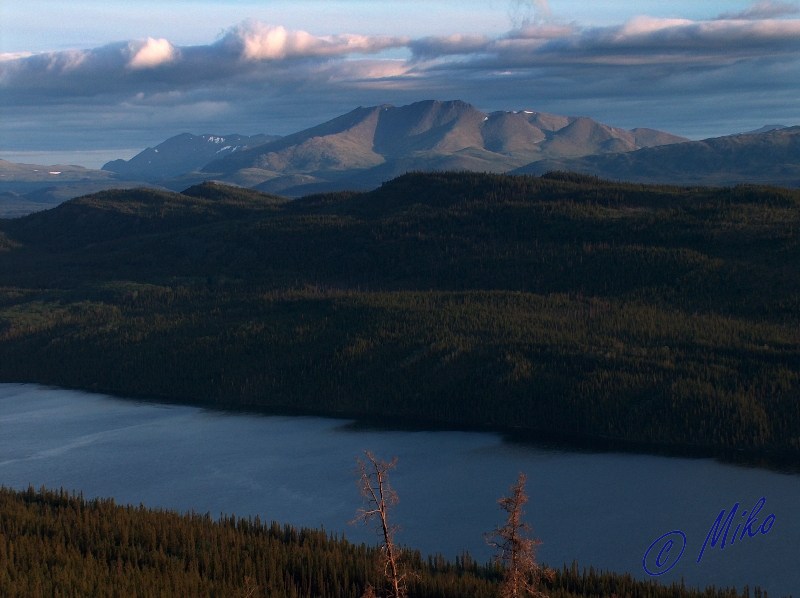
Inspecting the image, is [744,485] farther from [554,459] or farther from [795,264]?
[795,264]

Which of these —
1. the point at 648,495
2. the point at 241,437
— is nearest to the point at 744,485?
the point at 648,495

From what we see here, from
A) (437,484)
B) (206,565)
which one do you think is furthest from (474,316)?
(206,565)

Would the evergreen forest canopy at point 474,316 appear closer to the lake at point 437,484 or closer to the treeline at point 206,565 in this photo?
the lake at point 437,484

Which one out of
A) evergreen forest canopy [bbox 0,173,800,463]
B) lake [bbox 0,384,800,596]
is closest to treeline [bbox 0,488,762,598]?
lake [bbox 0,384,800,596]

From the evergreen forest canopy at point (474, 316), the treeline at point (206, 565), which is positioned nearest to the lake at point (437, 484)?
the treeline at point (206, 565)

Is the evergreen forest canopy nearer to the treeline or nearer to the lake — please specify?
the lake

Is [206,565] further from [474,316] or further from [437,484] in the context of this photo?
[474,316]
